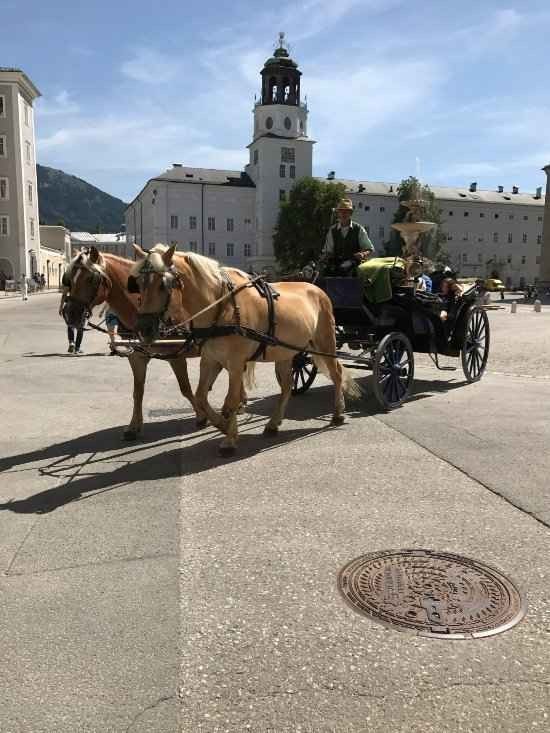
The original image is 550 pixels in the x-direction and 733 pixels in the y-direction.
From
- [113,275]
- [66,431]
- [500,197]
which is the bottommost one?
[66,431]

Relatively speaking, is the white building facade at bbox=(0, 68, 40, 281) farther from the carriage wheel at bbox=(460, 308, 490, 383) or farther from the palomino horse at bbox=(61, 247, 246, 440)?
the palomino horse at bbox=(61, 247, 246, 440)

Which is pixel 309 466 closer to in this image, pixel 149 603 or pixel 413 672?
pixel 149 603

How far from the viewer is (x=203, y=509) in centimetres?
472

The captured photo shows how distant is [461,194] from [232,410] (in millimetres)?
113452

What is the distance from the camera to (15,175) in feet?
209

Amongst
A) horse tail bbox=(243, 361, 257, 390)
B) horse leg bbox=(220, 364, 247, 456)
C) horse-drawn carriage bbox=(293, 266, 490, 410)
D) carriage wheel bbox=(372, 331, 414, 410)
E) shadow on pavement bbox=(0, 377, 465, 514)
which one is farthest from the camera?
horse-drawn carriage bbox=(293, 266, 490, 410)

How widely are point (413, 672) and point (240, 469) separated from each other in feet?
10.4

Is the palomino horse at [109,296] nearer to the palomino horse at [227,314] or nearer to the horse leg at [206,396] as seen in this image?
the horse leg at [206,396]

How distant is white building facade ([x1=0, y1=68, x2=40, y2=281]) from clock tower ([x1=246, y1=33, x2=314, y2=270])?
118ft

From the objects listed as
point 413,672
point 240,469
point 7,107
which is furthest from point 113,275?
point 7,107

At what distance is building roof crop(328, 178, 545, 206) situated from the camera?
103113 millimetres

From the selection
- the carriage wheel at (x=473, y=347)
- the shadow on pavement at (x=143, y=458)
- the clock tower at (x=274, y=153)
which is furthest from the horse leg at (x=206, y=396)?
the clock tower at (x=274, y=153)

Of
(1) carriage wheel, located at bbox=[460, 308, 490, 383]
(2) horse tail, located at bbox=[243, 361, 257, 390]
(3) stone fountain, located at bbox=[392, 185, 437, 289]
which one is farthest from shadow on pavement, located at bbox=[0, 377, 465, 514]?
(1) carriage wheel, located at bbox=[460, 308, 490, 383]

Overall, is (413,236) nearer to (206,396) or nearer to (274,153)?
(206,396)
